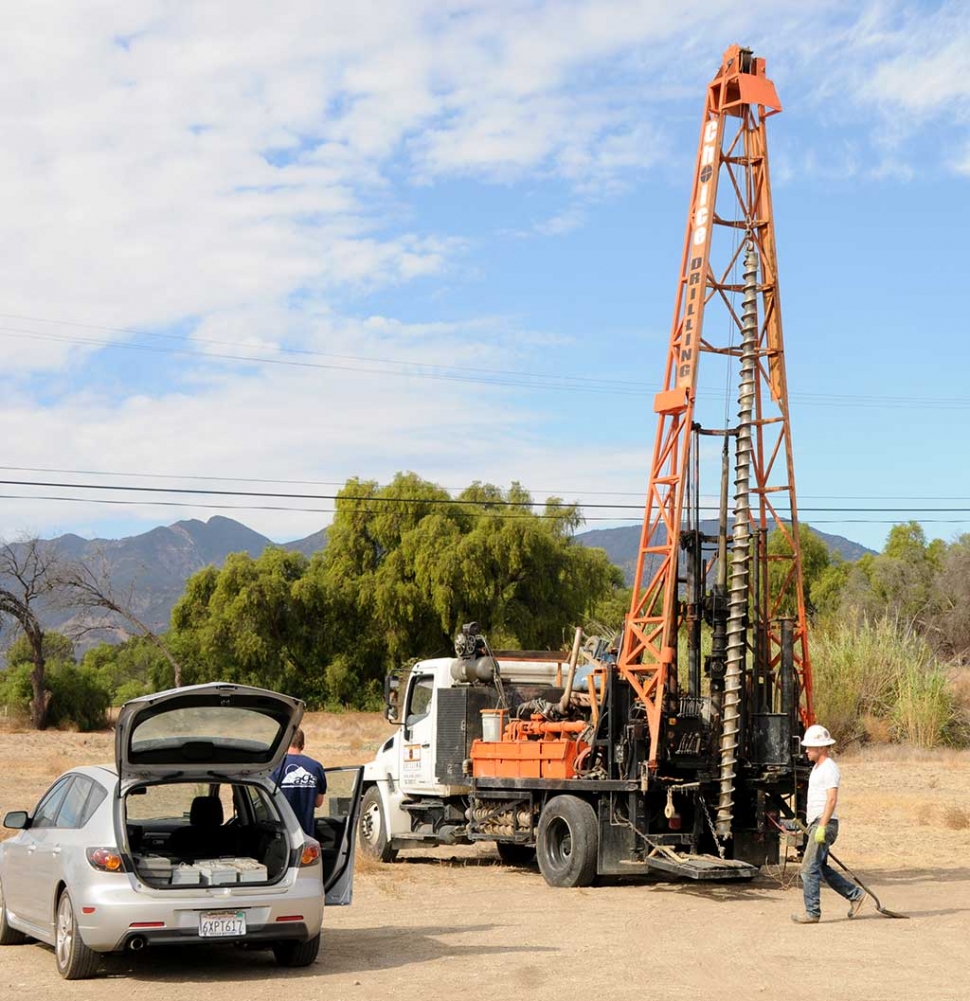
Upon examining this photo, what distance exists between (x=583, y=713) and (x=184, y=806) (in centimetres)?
620

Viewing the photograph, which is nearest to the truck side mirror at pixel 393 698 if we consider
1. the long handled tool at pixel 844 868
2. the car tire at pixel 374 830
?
the car tire at pixel 374 830

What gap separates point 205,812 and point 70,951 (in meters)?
1.56

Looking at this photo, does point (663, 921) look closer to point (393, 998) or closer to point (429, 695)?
point (393, 998)

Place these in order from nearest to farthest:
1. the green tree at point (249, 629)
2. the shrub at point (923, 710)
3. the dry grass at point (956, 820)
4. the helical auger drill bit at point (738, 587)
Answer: the helical auger drill bit at point (738, 587) → the dry grass at point (956, 820) → the shrub at point (923, 710) → the green tree at point (249, 629)

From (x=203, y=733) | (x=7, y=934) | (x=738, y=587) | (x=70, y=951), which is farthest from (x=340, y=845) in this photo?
(x=738, y=587)

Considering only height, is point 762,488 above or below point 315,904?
above

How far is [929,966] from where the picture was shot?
11.0m

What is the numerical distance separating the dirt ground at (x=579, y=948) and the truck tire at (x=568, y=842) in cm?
25

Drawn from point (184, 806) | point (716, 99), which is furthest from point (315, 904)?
point (716, 99)

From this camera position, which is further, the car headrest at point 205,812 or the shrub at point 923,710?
the shrub at point 923,710

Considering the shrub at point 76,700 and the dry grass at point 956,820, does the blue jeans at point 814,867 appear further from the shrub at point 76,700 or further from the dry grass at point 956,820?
the shrub at point 76,700

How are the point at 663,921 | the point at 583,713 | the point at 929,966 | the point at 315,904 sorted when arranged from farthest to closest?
the point at 583,713
the point at 663,921
the point at 929,966
the point at 315,904

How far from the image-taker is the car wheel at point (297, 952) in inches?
418

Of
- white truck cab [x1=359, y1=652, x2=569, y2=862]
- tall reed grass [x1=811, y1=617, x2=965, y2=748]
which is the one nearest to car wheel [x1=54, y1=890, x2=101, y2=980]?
white truck cab [x1=359, y1=652, x2=569, y2=862]
